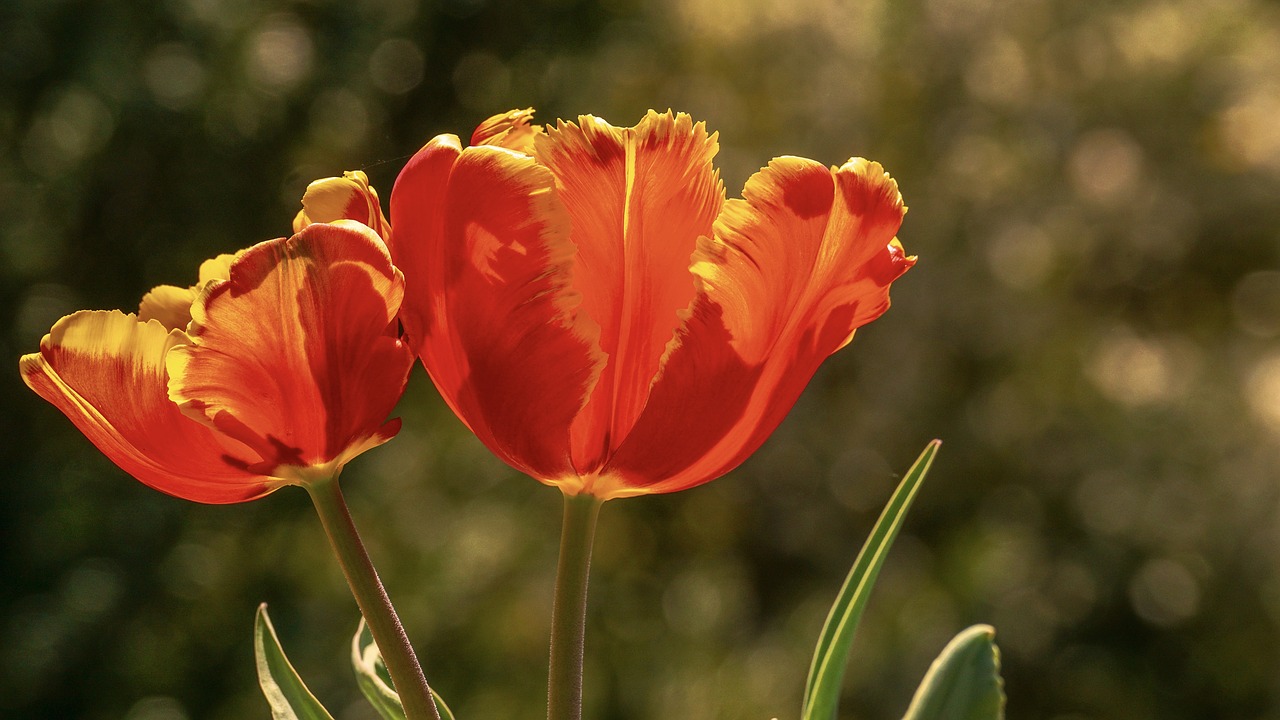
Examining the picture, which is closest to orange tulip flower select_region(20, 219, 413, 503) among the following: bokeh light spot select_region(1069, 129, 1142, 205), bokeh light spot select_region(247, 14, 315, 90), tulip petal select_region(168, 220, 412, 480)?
tulip petal select_region(168, 220, 412, 480)

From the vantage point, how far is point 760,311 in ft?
1.04

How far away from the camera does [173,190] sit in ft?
8.52

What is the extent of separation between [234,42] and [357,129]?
0.28 metres

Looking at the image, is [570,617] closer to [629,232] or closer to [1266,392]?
[629,232]

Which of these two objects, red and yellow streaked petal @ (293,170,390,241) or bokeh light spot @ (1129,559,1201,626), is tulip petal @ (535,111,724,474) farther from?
bokeh light spot @ (1129,559,1201,626)

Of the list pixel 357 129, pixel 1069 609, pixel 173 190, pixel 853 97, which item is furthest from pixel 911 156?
pixel 173 190

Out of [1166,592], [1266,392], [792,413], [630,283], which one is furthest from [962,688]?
[1266,392]

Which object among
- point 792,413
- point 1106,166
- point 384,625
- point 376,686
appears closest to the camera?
point 384,625

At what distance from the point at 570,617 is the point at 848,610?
0.11 meters

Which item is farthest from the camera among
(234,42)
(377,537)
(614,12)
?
(614,12)

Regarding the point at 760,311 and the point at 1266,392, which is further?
the point at 1266,392

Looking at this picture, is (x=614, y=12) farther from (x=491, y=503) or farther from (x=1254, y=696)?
(x=1254, y=696)

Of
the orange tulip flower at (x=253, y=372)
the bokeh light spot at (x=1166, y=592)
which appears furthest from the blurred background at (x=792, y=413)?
the orange tulip flower at (x=253, y=372)

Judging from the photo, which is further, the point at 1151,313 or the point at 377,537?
the point at 1151,313
